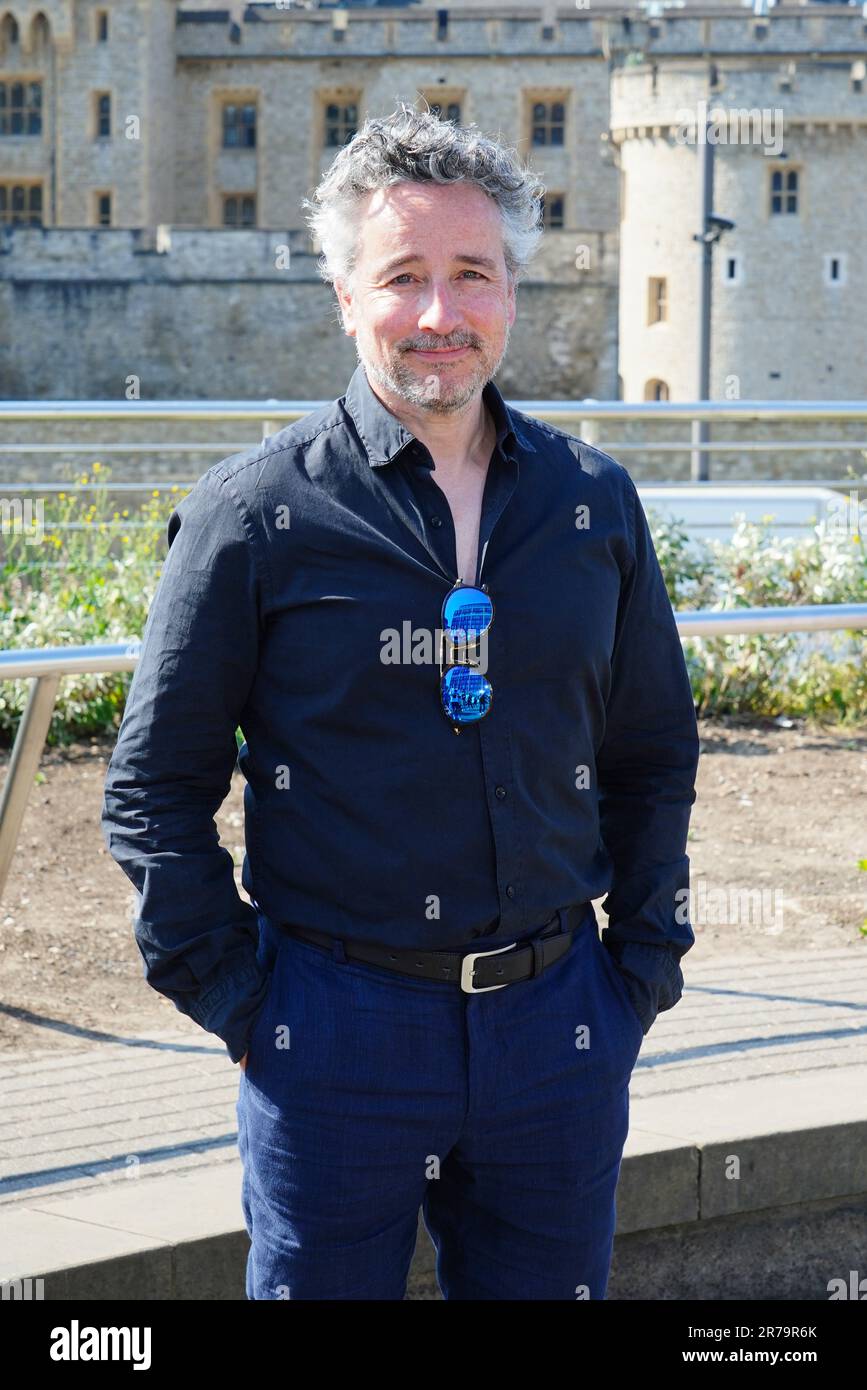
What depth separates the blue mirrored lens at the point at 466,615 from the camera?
1.97 meters

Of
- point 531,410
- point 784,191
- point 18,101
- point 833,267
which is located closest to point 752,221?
point 784,191

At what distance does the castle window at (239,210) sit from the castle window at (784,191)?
50.2ft

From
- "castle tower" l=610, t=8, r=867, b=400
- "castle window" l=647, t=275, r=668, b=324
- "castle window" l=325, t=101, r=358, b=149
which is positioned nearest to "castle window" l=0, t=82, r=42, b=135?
"castle window" l=325, t=101, r=358, b=149

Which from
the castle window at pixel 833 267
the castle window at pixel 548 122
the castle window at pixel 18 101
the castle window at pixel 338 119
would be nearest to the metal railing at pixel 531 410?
the castle window at pixel 833 267

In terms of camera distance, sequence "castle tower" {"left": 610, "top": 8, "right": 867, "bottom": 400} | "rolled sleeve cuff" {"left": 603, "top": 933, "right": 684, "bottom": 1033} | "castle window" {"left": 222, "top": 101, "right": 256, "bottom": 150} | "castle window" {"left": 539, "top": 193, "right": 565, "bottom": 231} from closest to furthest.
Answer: "rolled sleeve cuff" {"left": 603, "top": 933, "right": 684, "bottom": 1033} → "castle tower" {"left": 610, "top": 8, "right": 867, "bottom": 400} → "castle window" {"left": 539, "top": 193, "right": 565, "bottom": 231} → "castle window" {"left": 222, "top": 101, "right": 256, "bottom": 150}

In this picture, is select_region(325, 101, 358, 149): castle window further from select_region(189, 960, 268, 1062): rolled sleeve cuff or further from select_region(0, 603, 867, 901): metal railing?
select_region(189, 960, 268, 1062): rolled sleeve cuff

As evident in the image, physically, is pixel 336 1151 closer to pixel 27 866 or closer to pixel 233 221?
pixel 27 866

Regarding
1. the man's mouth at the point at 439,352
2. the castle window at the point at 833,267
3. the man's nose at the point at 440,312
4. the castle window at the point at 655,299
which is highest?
the castle window at the point at 833,267

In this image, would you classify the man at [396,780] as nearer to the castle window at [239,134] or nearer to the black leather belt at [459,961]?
the black leather belt at [459,961]

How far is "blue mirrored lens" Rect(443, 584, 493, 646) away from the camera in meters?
1.97

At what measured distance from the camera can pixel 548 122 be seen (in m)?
47.7

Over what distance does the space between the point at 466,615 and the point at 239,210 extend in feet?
161

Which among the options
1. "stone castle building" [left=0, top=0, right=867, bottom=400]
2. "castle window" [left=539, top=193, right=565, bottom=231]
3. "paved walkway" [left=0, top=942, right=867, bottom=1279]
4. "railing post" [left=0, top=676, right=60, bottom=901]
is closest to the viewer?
"paved walkway" [left=0, top=942, right=867, bottom=1279]

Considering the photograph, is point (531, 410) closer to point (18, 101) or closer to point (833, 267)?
point (833, 267)
